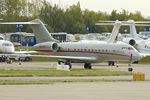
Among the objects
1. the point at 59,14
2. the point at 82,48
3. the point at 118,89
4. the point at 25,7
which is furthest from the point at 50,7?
the point at 118,89

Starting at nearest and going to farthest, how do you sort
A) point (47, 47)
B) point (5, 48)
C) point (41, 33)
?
point (47, 47)
point (41, 33)
point (5, 48)

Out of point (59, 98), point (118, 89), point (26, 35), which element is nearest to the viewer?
point (59, 98)

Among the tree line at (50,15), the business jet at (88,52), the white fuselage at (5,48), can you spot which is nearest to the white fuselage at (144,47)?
the white fuselage at (5,48)

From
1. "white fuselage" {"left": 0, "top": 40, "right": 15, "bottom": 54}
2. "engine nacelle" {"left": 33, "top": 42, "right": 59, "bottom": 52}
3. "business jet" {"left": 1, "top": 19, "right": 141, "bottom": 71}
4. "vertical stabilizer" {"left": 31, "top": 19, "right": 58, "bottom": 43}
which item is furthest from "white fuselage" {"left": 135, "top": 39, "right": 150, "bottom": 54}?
"engine nacelle" {"left": 33, "top": 42, "right": 59, "bottom": 52}

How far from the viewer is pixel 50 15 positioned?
150 metres

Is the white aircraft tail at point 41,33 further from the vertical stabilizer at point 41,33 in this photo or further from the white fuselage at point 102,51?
the white fuselage at point 102,51

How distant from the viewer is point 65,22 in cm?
15050

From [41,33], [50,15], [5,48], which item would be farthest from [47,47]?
[50,15]

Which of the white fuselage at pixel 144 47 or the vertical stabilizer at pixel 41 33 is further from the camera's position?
the white fuselage at pixel 144 47

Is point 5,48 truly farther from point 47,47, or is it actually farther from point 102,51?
point 102,51

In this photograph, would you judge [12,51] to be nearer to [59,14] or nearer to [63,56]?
[63,56]

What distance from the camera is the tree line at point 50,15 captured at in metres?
148

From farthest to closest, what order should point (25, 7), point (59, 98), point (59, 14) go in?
point (25, 7), point (59, 14), point (59, 98)

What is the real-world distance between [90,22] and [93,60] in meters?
99.7
